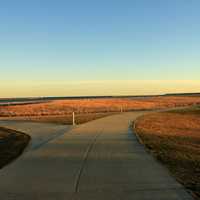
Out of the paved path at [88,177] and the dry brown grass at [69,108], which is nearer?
the paved path at [88,177]

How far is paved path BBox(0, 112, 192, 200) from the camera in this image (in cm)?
579

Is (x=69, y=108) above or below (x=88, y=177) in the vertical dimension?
below

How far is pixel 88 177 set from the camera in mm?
6988

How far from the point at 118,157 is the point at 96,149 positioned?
1.60 metres

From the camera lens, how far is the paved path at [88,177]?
5789 millimetres

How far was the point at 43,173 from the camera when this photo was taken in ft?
24.6

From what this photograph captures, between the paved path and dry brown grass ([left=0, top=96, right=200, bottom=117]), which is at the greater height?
the paved path

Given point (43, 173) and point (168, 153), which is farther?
point (168, 153)

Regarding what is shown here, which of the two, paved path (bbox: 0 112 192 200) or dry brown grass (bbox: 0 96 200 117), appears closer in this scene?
paved path (bbox: 0 112 192 200)

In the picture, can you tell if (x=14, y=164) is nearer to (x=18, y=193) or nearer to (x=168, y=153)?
(x=18, y=193)

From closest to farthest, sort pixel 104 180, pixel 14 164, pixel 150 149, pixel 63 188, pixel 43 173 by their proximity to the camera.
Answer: pixel 63 188, pixel 104 180, pixel 43 173, pixel 14 164, pixel 150 149

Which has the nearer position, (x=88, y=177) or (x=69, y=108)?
(x=88, y=177)

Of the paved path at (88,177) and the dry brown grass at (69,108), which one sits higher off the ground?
the paved path at (88,177)

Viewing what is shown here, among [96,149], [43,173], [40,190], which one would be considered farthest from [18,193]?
[96,149]
